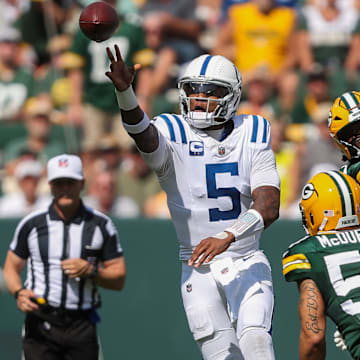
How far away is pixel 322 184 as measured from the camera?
451 cm

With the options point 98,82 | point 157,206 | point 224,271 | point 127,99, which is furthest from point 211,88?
point 98,82

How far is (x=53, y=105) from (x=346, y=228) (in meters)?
6.73

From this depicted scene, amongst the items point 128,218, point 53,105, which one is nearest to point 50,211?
point 128,218

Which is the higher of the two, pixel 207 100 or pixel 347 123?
pixel 207 100

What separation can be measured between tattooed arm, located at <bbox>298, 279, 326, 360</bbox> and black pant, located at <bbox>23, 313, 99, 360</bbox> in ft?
8.76

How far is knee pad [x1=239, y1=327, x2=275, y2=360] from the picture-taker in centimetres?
491

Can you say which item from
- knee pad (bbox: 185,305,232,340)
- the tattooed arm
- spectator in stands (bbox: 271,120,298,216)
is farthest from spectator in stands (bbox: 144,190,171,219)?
the tattooed arm

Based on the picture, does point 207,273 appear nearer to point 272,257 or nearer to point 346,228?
point 346,228

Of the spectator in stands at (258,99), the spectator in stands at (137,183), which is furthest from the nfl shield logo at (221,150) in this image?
the spectator in stands at (258,99)

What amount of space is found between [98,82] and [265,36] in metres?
1.94

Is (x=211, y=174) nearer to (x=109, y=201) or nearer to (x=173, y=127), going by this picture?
(x=173, y=127)

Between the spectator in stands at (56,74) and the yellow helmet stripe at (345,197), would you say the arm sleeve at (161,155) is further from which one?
the spectator in stands at (56,74)

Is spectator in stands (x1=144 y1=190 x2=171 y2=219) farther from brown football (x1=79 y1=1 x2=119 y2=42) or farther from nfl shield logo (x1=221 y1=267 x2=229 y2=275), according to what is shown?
brown football (x1=79 y1=1 x2=119 y2=42)

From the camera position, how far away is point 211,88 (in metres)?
5.37
